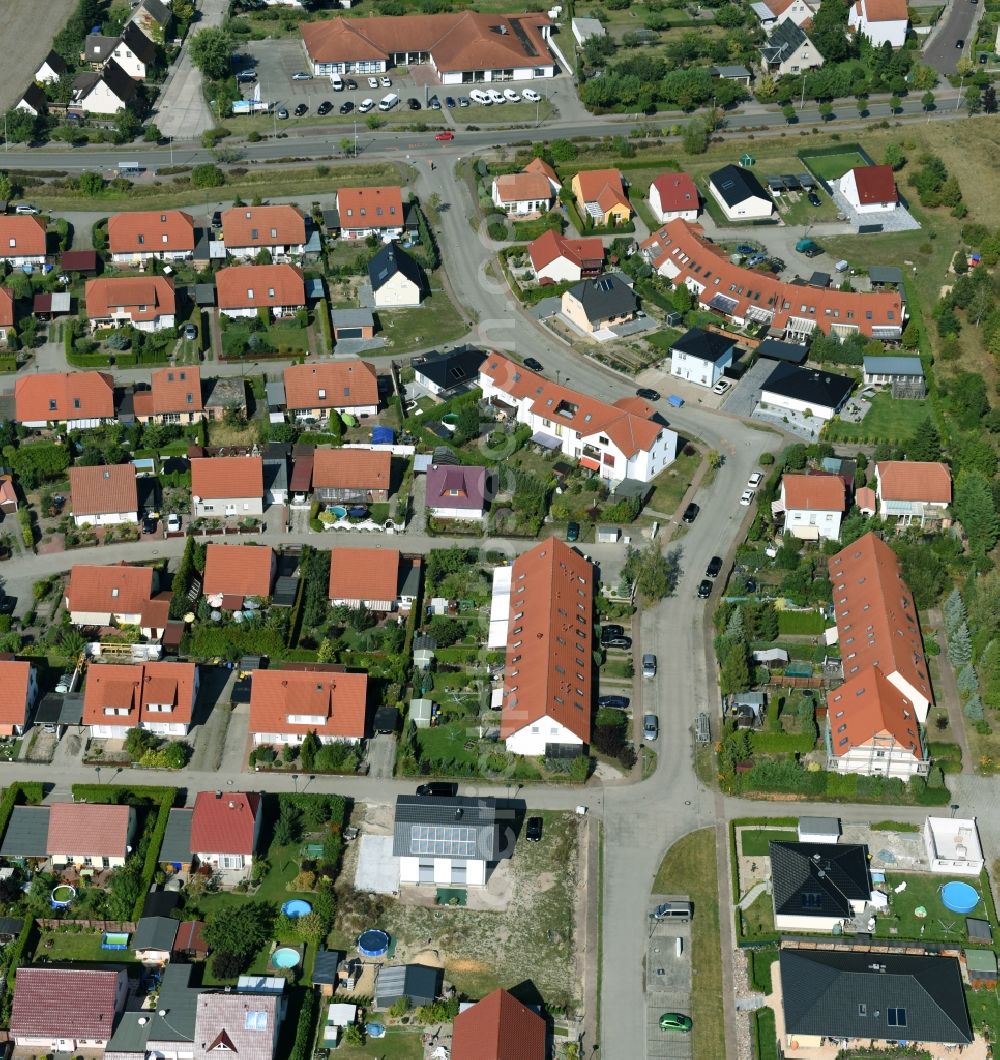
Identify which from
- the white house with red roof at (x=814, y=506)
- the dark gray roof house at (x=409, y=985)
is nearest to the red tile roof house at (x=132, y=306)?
the white house with red roof at (x=814, y=506)

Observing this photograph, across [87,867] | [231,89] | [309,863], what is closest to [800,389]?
[309,863]

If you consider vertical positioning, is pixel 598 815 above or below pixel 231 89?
below

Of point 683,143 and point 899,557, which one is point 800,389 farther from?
point 683,143

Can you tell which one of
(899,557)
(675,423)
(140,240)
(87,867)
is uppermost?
(140,240)

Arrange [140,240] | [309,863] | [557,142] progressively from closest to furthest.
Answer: [309,863]
[140,240]
[557,142]

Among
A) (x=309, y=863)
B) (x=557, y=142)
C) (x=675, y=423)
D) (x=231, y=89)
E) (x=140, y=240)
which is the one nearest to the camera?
(x=309, y=863)

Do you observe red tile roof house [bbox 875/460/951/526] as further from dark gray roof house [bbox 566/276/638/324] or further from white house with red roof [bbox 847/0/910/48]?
white house with red roof [bbox 847/0/910/48]

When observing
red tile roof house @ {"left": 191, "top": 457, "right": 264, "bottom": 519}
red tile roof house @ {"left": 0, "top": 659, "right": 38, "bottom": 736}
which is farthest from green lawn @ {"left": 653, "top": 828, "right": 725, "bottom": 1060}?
red tile roof house @ {"left": 191, "top": 457, "right": 264, "bottom": 519}

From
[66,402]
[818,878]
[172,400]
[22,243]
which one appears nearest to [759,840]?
[818,878]
